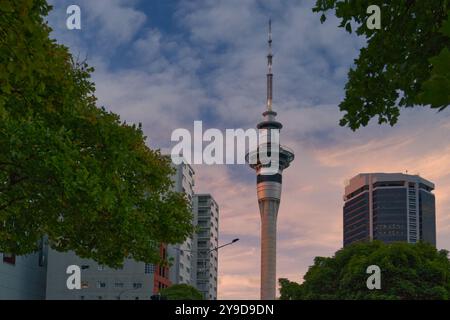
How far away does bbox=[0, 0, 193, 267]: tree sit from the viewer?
20281 mm

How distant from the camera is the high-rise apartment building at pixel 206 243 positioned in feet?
579

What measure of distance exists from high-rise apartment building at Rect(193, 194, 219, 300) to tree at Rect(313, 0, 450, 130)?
6322 inches

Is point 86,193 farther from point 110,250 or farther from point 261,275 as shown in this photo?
point 261,275

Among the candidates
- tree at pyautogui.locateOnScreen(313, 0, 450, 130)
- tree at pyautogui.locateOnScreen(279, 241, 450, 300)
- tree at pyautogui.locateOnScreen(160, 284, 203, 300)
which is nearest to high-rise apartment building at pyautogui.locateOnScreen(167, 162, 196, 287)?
tree at pyautogui.locateOnScreen(160, 284, 203, 300)

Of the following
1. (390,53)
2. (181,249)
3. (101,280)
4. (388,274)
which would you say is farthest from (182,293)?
(390,53)

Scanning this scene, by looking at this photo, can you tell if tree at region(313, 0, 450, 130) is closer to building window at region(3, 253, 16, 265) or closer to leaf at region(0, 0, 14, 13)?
leaf at region(0, 0, 14, 13)

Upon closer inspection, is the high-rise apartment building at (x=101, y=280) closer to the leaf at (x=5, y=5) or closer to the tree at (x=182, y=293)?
the tree at (x=182, y=293)

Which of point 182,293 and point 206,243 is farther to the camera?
point 206,243

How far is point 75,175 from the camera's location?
20.6 meters

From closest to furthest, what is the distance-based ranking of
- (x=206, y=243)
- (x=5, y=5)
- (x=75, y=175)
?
(x=5, y=5)
(x=75, y=175)
(x=206, y=243)

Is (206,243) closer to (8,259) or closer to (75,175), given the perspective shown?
(8,259)

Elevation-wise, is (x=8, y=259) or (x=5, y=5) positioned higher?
(x=5, y=5)

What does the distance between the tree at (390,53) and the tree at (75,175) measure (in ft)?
24.5

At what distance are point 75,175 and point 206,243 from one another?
159937 millimetres
